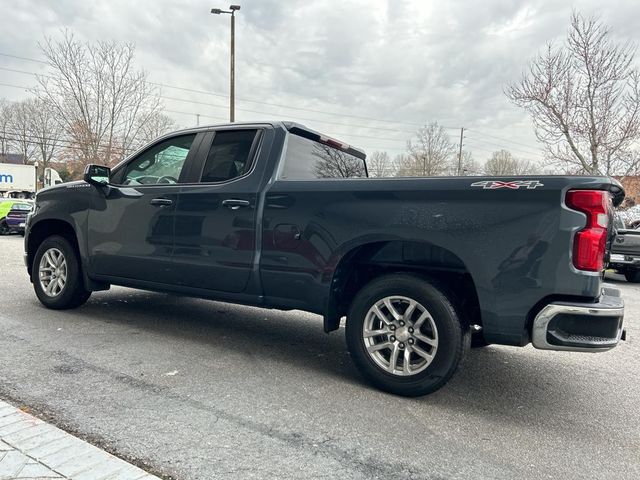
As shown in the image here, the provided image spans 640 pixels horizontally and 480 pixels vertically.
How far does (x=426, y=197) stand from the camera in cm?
326

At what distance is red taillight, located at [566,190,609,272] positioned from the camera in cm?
283

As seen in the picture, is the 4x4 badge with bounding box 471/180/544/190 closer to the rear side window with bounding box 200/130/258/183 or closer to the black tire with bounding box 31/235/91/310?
the rear side window with bounding box 200/130/258/183

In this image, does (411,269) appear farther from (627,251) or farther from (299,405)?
(627,251)

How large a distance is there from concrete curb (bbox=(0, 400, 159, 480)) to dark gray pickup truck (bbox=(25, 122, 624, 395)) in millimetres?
1741

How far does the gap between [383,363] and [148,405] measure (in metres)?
1.59

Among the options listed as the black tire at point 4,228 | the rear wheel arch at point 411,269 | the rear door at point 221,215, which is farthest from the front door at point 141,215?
the black tire at point 4,228

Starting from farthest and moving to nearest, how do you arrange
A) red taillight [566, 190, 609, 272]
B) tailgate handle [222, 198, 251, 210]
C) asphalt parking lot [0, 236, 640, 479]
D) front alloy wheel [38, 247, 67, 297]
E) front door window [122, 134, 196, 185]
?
front alloy wheel [38, 247, 67, 297] < front door window [122, 134, 196, 185] < tailgate handle [222, 198, 251, 210] < red taillight [566, 190, 609, 272] < asphalt parking lot [0, 236, 640, 479]

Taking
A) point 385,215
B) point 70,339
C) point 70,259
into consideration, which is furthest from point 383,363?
point 70,259

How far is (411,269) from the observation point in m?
3.61

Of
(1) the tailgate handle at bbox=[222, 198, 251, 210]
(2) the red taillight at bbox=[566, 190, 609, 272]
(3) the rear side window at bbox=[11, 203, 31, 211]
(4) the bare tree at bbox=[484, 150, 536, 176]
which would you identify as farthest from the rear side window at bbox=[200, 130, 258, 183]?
(4) the bare tree at bbox=[484, 150, 536, 176]

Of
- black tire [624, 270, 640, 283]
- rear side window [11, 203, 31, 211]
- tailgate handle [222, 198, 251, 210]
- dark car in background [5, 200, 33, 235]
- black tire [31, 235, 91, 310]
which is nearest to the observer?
tailgate handle [222, 198, 251, 210]

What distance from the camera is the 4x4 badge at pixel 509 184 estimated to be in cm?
293

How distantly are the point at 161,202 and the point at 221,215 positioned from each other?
2.40 feet

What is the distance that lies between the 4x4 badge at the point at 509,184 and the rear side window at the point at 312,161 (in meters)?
1.63
